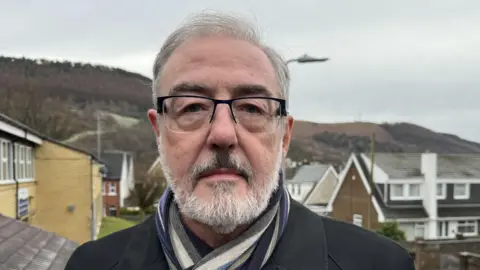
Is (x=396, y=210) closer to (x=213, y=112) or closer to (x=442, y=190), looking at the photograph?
(x=442, y=190)

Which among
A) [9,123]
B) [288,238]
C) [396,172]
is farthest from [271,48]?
[396,172]

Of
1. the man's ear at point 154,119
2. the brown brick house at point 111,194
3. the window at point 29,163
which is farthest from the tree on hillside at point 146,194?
the man's ear at point 154,119

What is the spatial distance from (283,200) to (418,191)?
102 ft

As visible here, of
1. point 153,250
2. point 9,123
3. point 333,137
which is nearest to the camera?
point 153,250

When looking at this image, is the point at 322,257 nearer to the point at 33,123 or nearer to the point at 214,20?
the point at 214,20

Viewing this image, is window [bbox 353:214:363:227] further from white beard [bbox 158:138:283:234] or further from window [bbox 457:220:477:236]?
white beard [bbox 158:138:283:234]

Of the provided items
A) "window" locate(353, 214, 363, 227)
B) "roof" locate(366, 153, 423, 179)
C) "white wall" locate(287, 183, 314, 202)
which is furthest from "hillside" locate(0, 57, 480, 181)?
"window" locate(353, 214, 363, 227)

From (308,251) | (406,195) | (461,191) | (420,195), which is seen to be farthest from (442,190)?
(308,251)

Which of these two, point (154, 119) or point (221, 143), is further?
point (154, 119)

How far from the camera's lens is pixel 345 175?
3359 centimetres

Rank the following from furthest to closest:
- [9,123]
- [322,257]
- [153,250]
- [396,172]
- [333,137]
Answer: [333,137] < [396,172] < [9,123] < [153,250] < [322,257]

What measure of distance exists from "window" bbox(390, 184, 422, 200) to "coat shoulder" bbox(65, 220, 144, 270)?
29.5m

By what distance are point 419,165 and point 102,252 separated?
3171cm

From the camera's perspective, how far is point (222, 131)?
174 cm
